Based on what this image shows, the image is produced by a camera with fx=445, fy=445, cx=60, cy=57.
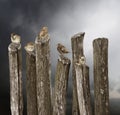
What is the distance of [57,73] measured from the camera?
7.76 meters

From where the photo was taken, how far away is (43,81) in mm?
7824

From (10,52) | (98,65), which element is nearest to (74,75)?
(98,65)

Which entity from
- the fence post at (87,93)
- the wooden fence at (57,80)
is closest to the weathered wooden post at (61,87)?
the wooden fence at (57,80)

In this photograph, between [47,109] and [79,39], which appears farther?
[79,39]

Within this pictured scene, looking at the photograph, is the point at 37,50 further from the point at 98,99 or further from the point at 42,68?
the point at 98,99

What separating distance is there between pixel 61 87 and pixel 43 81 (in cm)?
35

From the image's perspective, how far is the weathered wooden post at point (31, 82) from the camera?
8312 millimetres

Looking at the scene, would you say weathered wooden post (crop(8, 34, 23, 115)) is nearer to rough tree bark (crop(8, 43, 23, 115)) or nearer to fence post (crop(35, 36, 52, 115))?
rough tree bark (crop(8, 43, 23, 115))

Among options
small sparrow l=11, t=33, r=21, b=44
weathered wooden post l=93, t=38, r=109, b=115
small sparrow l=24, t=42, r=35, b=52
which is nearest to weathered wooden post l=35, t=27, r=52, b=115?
small sparrow l=24, t=42, r=35, b=52

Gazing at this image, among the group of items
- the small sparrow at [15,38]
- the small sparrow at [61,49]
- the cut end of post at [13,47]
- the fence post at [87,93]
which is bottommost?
the fence post at [87,93]

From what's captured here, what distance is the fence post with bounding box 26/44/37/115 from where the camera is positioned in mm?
8312

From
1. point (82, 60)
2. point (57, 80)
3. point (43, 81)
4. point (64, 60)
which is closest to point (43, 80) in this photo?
point (43, 81)

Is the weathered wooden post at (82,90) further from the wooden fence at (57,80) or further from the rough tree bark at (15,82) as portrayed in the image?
the rough tree bark at (15,82)

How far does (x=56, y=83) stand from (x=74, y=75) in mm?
676
